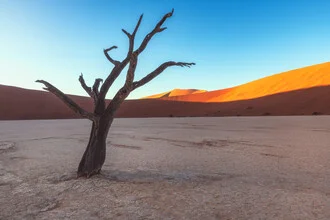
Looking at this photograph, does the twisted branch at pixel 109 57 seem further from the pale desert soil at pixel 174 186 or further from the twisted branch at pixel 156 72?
the pale desert soil at pixel 174 186

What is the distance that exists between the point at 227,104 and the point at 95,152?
3832 centimetres

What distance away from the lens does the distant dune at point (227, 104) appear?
3075 centimetres

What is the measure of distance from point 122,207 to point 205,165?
227 cm

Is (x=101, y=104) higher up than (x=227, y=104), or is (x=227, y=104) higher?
(x=227, y=104)

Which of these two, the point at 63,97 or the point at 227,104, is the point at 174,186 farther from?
the point at 227,104

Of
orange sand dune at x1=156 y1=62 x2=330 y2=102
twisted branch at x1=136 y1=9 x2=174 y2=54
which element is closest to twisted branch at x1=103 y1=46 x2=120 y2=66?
twisted branch at x1=136 y1=9 x2=174 y2=54

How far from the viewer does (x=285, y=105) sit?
32.2m

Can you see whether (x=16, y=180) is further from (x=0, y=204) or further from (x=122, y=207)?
(x=122, y=207)

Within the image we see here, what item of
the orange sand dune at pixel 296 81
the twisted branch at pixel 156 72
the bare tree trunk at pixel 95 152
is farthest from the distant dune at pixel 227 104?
the bare tree trunk at pixel 95 152

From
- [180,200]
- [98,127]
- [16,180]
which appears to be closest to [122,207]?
[180,200]

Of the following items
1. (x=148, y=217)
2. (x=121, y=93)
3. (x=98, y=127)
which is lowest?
(x=148, y=217)

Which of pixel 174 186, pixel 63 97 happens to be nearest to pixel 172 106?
pixel 63 97

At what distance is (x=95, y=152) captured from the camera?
410 centimetres

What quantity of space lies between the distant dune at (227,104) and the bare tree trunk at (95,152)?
85.7 ft
